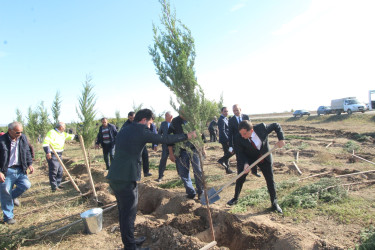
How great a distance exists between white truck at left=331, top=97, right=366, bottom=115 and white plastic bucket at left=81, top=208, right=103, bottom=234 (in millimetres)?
29430

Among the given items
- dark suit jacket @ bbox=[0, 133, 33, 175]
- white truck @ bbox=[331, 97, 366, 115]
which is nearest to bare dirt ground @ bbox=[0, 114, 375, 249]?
dark suit jacket @ bbox=[0, 133, 33, 175]

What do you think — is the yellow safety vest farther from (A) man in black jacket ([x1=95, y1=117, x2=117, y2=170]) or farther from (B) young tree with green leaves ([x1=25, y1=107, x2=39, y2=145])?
(B) young tree with green leaves ([x1=25, y1=107, x2=39, y2=145])

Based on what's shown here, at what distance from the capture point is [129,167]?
3406mm

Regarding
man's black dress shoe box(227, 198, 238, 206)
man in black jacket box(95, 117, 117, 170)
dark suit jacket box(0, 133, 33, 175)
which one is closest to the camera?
dark suit jacket box(0, 133, 33, 175)

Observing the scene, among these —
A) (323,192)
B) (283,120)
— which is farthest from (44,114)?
(283,120)

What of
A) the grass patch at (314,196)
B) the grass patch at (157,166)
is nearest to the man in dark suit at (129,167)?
the grass patch at (314,196)

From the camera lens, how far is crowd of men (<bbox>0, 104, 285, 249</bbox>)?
3.44 metres

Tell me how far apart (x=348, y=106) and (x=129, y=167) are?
2994 centimetres

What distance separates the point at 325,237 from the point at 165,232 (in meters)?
2.55

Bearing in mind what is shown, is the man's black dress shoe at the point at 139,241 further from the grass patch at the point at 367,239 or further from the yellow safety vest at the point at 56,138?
the yellow safety vest at the point at 56,138

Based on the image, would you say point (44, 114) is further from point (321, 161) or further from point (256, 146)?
point (321, 161)

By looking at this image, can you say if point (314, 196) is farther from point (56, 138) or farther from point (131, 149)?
point (56, 138)

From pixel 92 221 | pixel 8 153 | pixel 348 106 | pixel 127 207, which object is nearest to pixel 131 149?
pixel 127 207

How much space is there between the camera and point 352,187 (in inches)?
220
